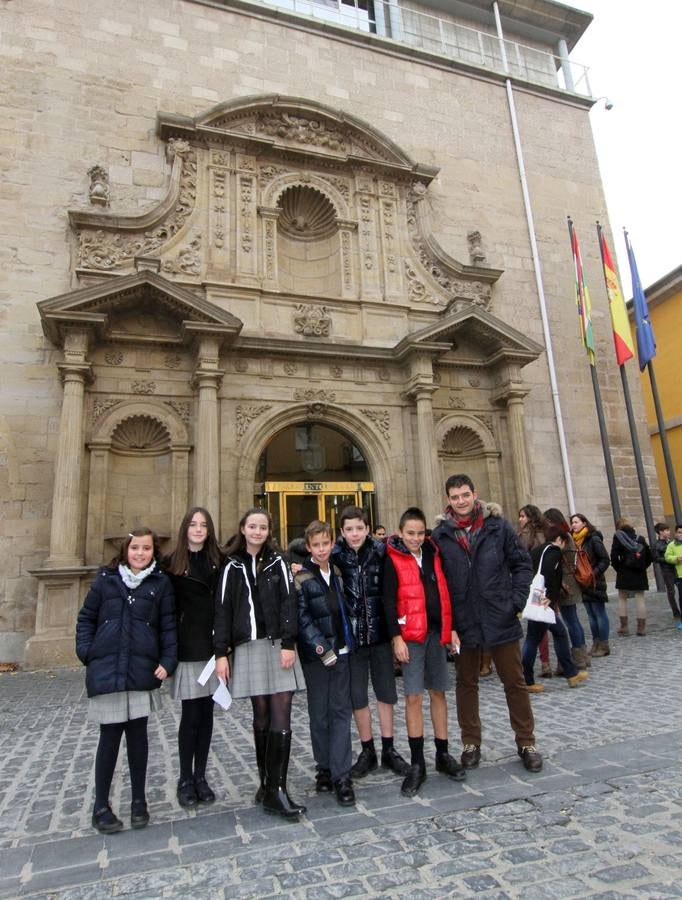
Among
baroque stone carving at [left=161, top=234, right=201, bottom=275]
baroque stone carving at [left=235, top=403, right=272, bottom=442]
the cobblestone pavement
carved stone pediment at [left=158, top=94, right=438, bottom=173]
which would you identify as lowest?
the cobblestone pavement

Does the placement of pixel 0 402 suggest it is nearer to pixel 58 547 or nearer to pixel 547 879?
pixel 58 547

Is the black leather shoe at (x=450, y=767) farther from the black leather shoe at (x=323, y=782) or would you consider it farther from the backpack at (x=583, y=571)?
the backpack at (x=583, y=571)

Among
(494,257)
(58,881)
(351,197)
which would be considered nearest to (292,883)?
(58,881)

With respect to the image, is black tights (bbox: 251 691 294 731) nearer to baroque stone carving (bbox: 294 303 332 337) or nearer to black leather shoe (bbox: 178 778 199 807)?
black leather shoe (bbox: 178 778 199 807)

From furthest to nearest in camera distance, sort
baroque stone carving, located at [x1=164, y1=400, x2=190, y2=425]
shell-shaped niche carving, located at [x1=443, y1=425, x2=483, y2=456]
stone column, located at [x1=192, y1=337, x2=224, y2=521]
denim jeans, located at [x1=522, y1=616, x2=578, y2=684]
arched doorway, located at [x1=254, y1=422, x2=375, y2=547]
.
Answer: shell-shaped niche carving, located at [x1=443, y1=425, x2=483, y2=456] → arched doorway, located at [x1=254, y1=422, x2=375, y2=547] → baroque stone carving, located at [x1=164, y1=400, x2=190, y2=425] → stone column, located at [x1=192, y1=337, x2=224, y2=521] → denim jeans, located at [x1=522, y1=616, x2=578, y2=684]

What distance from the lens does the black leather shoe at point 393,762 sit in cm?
403

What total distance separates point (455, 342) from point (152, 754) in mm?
10540

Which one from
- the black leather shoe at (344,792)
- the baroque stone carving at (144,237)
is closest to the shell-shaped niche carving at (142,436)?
the baroque stone carving at (144,237)

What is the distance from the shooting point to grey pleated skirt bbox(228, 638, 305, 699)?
11.9 feet

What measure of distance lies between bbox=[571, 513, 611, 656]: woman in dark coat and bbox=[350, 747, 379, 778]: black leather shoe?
4.56 meters

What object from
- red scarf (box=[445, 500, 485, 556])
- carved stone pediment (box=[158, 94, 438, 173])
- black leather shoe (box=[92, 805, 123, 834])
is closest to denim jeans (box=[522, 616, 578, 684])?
red scarf (box=[445, 500, 485, 556])

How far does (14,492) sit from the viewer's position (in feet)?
33.0

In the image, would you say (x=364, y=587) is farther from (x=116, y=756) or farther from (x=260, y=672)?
(x=116, y=756)

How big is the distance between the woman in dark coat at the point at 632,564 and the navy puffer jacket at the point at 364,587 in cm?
609
